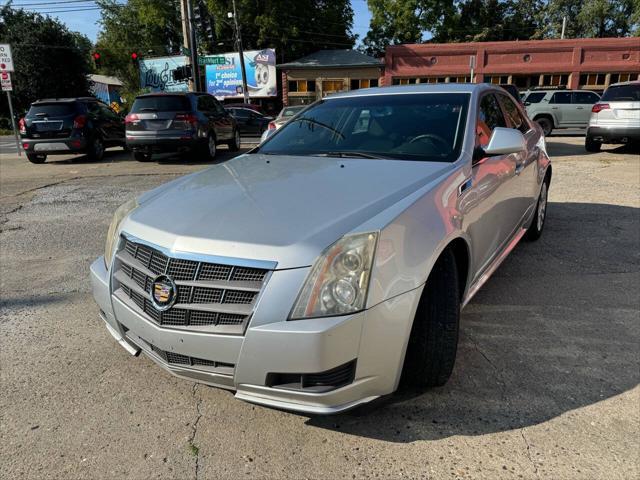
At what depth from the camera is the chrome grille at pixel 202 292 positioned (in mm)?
1923

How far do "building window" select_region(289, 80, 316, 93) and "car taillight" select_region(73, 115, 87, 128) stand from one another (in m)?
23.6

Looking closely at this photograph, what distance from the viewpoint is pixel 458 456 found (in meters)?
2.09

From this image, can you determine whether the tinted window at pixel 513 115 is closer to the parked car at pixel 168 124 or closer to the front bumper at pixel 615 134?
the front bumper at pixel 615 134

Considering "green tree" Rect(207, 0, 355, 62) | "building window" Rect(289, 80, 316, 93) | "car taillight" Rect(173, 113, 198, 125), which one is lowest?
"car taillight" Rect(173, 113, 198, 125)

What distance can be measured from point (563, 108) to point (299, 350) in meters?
17.8

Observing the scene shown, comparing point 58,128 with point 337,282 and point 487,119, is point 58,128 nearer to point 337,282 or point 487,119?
point 487,119

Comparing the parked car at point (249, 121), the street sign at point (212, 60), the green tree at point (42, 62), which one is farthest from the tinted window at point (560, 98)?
the green tree at point (42, 62)

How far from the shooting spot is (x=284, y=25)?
39344 mm

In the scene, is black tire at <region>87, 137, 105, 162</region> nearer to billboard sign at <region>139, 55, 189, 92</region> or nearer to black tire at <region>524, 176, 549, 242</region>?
black tire at <region>524, 176, 549, 242</region>

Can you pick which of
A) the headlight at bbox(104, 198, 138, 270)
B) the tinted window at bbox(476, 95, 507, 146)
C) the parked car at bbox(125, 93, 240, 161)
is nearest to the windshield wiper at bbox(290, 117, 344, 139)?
the tinted window at bbox(476, 95, 507, 146)

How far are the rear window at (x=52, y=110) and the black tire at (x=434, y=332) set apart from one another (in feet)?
40.7

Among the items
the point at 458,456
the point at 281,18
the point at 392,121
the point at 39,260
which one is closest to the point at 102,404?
the point at 458,456

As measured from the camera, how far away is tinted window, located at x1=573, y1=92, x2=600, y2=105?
16609 mm

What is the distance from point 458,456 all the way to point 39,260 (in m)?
4.48
